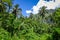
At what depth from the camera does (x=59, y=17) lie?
3709 centimetres

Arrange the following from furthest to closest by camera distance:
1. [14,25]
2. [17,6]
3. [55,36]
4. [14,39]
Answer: [17,6] → [14,25] → [14,39] → [55,36]

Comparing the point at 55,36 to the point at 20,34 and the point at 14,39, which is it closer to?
the point at 14,39

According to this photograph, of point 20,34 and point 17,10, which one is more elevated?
point 17,10

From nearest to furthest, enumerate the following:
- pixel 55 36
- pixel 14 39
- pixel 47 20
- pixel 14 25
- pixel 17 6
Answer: pixel 55 36 < pixel 14 39 < pixel 14 25 < pixel 17 6 < pixel 47 20

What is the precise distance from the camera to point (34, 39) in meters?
45.9

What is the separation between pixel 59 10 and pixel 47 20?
37658mm

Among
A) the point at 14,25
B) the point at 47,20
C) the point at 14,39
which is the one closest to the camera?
the point at 14,39

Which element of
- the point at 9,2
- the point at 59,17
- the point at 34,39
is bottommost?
the point at 34,39

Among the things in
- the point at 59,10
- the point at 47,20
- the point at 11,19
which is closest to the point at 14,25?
the point at 11,19

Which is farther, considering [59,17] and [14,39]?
[14,39]

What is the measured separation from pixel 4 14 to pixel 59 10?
10.1 meters

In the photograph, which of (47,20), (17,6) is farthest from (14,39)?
(47,20)

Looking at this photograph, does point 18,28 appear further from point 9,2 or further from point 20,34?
point 9,2

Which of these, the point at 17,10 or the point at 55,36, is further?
the point at 17,10
